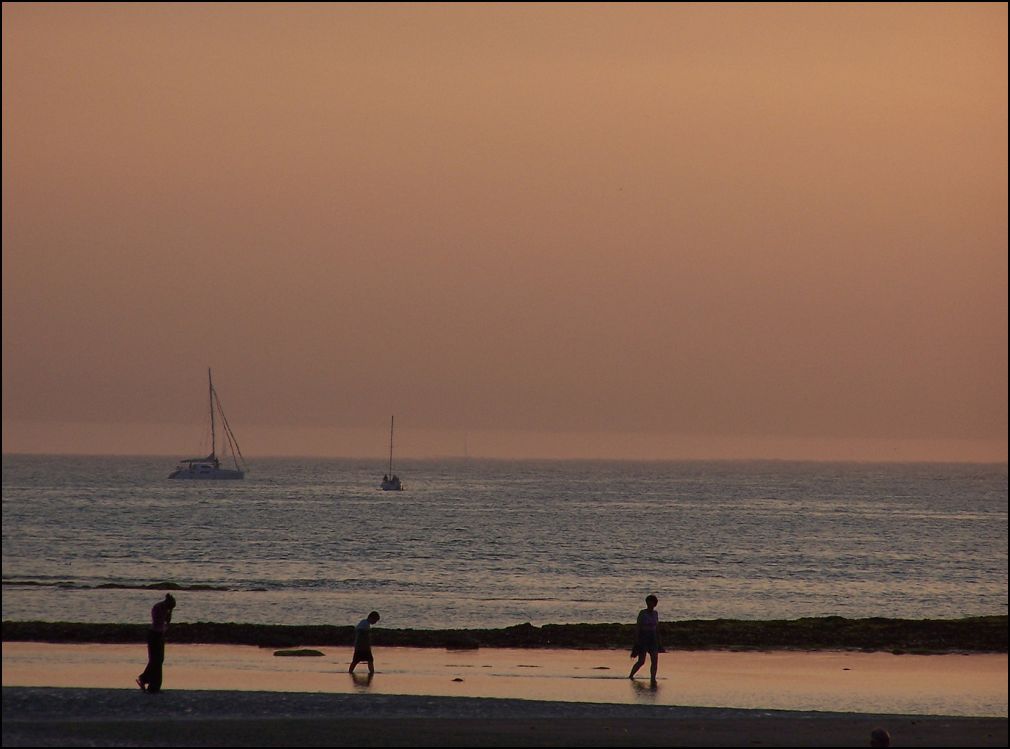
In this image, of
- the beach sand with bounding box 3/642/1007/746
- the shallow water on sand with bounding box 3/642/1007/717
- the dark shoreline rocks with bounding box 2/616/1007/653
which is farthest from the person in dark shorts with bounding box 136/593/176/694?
the dark shoreline rocks with bounding box 2/616/1007/653

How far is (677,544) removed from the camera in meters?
102

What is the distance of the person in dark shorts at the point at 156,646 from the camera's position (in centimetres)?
2472

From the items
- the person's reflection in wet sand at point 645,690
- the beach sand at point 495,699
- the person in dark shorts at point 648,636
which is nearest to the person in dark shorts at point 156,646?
the beach sand at point 495,699

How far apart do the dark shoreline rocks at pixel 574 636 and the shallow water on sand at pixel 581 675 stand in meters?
1.26

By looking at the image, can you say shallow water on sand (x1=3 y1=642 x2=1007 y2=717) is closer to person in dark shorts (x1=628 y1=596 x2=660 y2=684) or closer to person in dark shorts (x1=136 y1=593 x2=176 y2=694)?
person in dark shorts (x1=628 y1=596 x2=660 y2=684)

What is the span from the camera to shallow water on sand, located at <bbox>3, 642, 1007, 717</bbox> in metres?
27.8

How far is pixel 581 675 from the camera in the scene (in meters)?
32.0

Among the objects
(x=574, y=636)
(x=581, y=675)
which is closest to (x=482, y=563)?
(x=574, y=636)

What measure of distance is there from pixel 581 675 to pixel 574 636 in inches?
312

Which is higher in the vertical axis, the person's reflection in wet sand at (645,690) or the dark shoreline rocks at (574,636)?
the person's reflection in wet sand at (645,690)

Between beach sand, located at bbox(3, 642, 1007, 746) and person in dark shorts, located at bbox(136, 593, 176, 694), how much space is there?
0.29m

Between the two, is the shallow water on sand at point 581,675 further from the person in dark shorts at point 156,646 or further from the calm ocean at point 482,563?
the calm ocean at point 482,563

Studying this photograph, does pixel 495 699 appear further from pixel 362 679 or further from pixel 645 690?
pixel 362 679

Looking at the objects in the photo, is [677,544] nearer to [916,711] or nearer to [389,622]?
[389,622]
